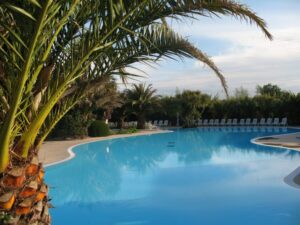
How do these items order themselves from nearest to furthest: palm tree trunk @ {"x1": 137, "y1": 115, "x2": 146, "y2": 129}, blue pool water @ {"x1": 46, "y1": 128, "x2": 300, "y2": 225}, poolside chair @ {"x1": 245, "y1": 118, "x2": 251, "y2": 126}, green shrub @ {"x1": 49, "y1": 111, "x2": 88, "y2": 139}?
blue pool water @ {"x1": 46, "y1": 128, "x2": 300, "y2": 225}, green shrub @ {"x1": 49, "y1": 111, "x2": 88, "y2": 139}, poolside chair @ {"x1": 245, "y1": 118, "x2": 251, "y2": 126}, palm tree trunk @ {"x1": 137, "y1": 115, "x2": 146, "y2": 129}

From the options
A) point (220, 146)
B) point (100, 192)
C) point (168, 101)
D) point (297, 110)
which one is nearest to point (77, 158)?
point (100, 192)

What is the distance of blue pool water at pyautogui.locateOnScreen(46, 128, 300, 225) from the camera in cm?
741

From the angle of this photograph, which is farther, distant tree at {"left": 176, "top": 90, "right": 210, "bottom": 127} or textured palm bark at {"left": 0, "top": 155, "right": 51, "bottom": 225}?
distant tree at {"left": 176, "top": 90, "right": 210, "bottom": 127}

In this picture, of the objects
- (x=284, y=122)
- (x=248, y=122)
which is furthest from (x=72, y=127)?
(x=284, y=122)

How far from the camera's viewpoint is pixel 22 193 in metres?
3.39

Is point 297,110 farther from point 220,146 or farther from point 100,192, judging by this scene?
point 100,192

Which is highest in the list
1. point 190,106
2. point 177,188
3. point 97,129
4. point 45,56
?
point 190,106

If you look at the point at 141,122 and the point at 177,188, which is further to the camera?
the point at 141,122

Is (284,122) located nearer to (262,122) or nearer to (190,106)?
(262,122)

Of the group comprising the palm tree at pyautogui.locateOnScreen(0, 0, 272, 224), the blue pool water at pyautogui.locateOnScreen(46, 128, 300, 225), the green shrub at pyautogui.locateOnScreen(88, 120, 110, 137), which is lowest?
the blue pool water at pyautogui.locateOnScreen(46, 128, 300, 225)

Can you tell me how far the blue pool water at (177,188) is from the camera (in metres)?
7.41

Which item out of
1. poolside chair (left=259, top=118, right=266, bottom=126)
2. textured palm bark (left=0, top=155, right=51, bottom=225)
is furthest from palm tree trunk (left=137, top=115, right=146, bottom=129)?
textured palm bark (left=0, top=155, right=51, bottom=225)

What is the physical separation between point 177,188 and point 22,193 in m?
7.07

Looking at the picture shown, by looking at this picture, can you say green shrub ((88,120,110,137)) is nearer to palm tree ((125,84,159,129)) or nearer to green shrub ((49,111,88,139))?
green shrub ((49,111,88,139))
